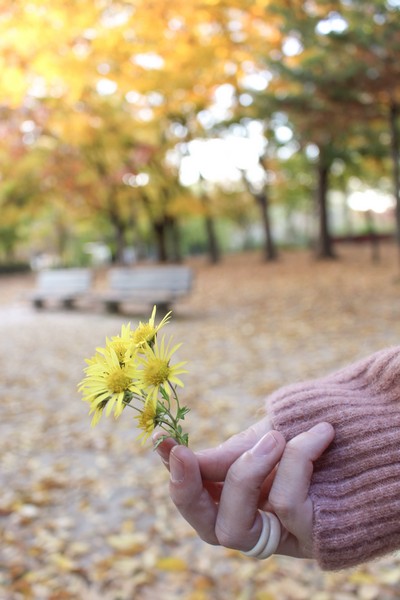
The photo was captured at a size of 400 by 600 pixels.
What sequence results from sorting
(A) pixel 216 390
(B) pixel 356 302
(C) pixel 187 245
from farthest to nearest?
(C) pixel 187 245 → (B) pixel 356 302 → (A) pixel 216 390

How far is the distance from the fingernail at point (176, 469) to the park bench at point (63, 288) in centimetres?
1244

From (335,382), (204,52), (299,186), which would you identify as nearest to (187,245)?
(299,186)

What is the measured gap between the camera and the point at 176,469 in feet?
3.17

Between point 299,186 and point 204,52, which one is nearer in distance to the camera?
point 204,52

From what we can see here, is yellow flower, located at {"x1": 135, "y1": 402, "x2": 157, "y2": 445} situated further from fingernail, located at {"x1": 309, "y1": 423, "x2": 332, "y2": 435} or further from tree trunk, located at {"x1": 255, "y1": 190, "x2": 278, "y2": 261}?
tree trunk, located at {"x1": 255, "y1": 190, "x2": 278, "y2": 261}

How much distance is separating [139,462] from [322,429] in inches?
128

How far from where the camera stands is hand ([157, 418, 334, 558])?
99 centimetres

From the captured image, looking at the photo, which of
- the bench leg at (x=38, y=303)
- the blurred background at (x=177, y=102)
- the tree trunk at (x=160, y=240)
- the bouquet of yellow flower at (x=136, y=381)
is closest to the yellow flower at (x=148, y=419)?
the bouquet of yellow flower at (x=136, y=381)

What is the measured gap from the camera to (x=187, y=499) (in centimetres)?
100

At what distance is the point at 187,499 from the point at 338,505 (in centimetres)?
27

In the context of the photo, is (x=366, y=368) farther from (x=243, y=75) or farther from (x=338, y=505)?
(x=243, y=75)

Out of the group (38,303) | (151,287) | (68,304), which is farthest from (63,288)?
(151,287)

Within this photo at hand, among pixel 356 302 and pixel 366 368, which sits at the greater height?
pixel 366 368

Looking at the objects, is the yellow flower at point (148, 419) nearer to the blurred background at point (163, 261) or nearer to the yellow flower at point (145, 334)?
the yellow flower at point (145, 334)
